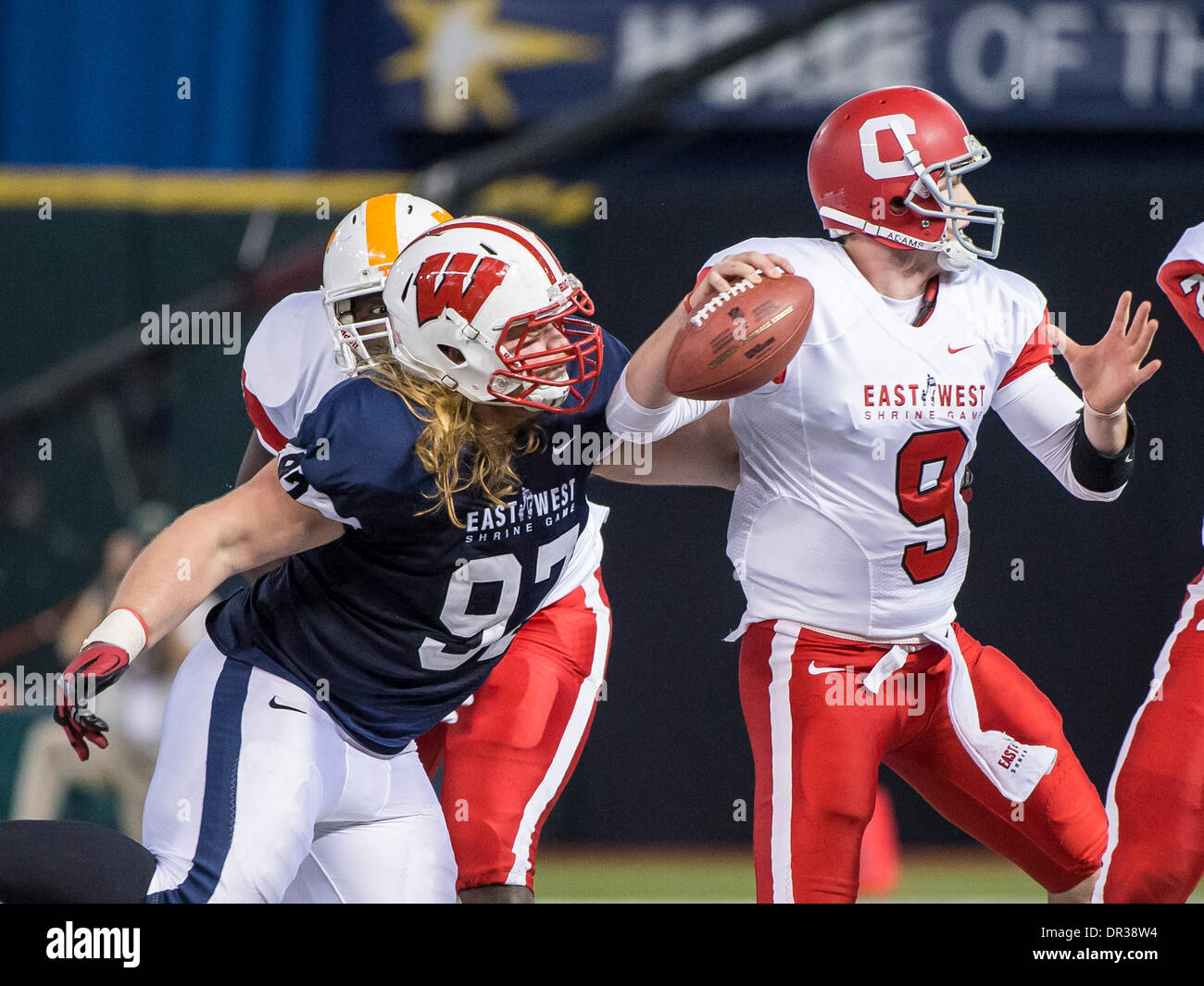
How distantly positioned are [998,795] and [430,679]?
985mm

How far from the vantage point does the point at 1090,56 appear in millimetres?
5496

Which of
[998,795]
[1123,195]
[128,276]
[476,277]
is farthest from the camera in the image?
[128,276]

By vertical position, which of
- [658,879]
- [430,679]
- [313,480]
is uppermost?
[313,480]

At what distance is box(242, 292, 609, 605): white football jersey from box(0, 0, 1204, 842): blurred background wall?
158 cm

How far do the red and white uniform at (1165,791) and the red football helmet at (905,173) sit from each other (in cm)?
47

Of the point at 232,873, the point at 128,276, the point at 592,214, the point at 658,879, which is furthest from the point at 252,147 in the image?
the point at 232,873

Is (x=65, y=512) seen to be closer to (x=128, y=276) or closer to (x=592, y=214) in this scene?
(x=128, y=276)

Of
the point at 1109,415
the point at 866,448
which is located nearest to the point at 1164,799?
the point at 1109,415

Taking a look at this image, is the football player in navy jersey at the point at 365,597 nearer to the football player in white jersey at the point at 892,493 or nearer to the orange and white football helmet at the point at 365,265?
the football player in white jersey at the point at 892,493

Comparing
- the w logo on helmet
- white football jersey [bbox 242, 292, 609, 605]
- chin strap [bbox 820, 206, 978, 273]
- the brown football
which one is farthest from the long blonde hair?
chin strap [bbox 820, 206, 978, 273]

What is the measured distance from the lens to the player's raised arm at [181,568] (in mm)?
2264

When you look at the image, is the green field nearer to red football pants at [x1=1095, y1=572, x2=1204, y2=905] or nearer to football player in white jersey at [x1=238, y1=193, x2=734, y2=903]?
football player in white jersey at [x1=238, y1=193, x2=734, y2=903]

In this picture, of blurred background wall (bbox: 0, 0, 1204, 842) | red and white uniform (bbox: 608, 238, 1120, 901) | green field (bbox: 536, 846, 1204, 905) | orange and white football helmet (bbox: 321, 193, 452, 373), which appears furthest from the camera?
blurred background wall (bbox: 0, 0, 1204, 842)

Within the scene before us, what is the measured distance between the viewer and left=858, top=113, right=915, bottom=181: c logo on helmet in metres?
2.70
